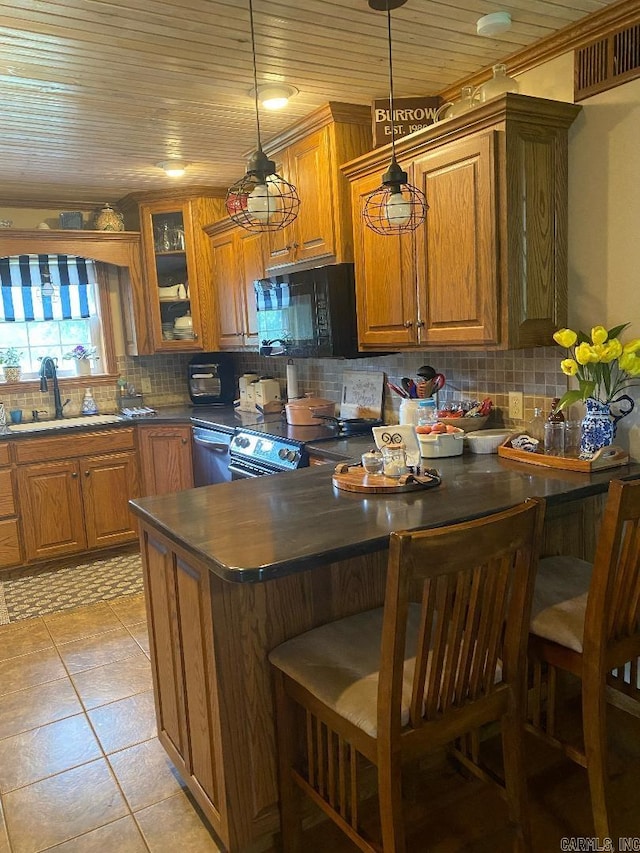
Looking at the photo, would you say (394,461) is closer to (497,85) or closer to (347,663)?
(347,663)

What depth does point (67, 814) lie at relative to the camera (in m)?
2.03

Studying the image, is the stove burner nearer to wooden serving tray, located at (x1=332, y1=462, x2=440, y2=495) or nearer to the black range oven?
the black range oven

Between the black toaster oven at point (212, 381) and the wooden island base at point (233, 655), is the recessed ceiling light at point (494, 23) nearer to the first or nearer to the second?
the wooden island base at point (233, 655)

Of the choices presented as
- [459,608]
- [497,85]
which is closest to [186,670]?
[459,608]

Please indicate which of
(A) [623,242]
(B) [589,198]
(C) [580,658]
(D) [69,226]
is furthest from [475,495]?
(D) [69,226]

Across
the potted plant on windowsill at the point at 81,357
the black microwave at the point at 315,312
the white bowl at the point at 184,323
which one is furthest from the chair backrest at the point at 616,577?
the potted plant on windowsill at the point at 81,357

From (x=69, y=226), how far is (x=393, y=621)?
4.18m

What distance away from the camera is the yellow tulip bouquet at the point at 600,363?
7.13 feet

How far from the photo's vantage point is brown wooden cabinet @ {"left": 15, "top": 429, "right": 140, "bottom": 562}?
413 centimetres

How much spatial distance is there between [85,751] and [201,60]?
2.56 m

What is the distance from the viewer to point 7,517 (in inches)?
160

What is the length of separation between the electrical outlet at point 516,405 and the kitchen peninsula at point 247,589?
0.64 m

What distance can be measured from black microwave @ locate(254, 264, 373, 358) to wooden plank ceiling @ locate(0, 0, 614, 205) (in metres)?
0.77

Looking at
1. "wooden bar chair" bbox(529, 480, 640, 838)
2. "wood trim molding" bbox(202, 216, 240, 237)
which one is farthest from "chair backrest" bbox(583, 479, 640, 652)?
"wood trim molding" bbox(202, 216, 240, 237)
